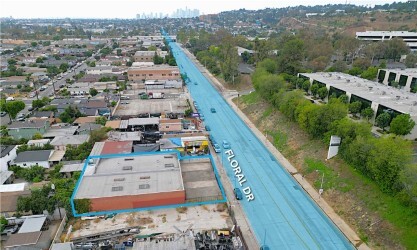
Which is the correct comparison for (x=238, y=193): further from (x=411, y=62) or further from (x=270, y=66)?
(x=411, y=62)

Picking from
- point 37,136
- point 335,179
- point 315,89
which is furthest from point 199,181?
point 315,89

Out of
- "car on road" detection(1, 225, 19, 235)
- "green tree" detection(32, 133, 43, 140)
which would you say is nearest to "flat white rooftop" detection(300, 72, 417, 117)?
"car on road" detection(1, 225, 19, 235)

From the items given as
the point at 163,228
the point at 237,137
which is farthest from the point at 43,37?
the point at 163,228

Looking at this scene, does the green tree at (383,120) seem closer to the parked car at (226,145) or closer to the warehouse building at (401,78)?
the parked car at (226,145)

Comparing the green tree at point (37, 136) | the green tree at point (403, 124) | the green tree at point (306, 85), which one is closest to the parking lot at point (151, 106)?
the green tree at point (37, 136)

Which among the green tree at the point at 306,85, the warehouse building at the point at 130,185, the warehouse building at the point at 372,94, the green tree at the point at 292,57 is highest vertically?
the green tree at the point at 292,57

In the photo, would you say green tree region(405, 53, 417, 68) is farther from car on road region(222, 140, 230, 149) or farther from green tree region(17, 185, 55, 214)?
green tree region(17, 185, 55, 214)
